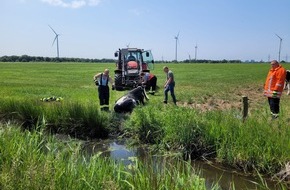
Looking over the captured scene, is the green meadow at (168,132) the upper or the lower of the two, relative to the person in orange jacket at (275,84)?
lower

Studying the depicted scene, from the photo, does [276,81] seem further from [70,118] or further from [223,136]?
[70,118]

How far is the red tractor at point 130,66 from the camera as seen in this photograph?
2023 centimetres

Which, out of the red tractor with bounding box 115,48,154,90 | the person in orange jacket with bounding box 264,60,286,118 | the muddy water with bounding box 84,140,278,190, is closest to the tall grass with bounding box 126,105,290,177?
the muddy water with bounding box 84,140,278,190

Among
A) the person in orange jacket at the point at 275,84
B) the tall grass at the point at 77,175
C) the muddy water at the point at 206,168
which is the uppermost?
the person in orange jacket at the point at 275,84

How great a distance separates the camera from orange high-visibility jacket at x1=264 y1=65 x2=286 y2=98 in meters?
10.6

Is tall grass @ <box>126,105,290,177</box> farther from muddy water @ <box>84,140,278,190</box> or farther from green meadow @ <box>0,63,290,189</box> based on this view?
muddy water @ <box>84,140,278,190</box>

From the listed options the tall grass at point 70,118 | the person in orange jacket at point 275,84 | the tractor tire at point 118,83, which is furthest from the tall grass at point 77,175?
the tractor tire at point 118,83

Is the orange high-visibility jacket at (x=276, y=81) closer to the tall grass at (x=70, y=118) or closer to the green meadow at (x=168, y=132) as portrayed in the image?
the green meadow at (x=168, y=132)

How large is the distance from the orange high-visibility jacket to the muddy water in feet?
14.0

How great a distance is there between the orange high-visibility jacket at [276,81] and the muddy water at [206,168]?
4.26m

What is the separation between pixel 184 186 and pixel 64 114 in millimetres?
6880

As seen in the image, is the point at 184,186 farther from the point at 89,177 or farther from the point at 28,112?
the point at 28,112

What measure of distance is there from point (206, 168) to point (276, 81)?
4.67m

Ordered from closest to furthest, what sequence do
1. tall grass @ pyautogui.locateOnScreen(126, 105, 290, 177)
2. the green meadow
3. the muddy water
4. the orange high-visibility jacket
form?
the green meadow
the muddy water
tall grass @ pyautogui.locateOnScreen(126, 105, 290, 177)
the orange high-visibility jacket
